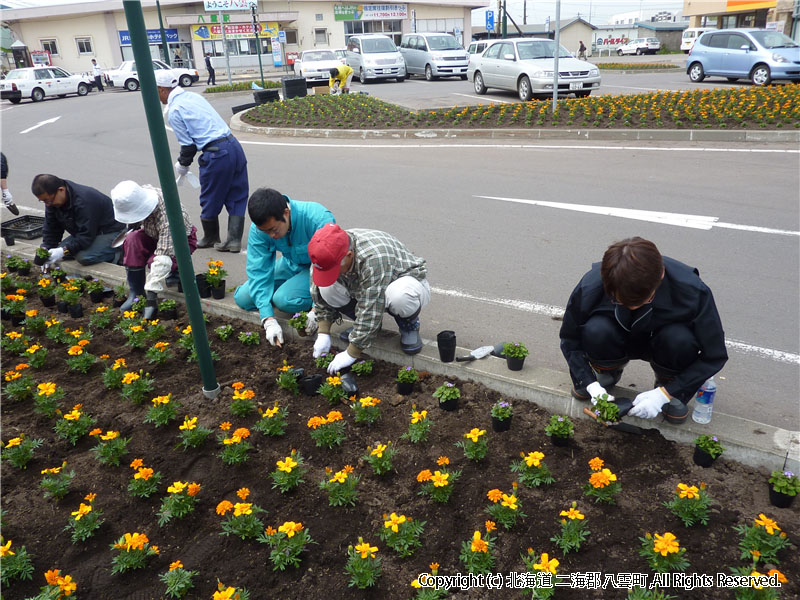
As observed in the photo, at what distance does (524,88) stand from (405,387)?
13666mm

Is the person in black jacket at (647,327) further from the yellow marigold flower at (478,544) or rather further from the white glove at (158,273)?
the white glove at (158,273)

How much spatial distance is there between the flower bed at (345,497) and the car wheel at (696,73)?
18644 millimetres

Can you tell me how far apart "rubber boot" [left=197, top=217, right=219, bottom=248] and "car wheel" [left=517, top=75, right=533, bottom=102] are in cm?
1103

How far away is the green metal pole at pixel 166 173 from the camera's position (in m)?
2.68

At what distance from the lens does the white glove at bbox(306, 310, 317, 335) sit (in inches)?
154

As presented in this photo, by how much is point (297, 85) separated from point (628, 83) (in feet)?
35.8

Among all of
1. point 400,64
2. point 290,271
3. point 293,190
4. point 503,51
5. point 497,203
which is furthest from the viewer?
point 400,64

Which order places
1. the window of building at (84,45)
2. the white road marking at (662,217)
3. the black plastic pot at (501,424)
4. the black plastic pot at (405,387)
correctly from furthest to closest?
the window of building at (84,45) → the white road marking at (662,217) → the black plastic pot at (405,387) → the black plastic pot at (501,424)

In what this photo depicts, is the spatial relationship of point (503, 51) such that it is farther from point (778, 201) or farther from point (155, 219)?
point (155, 219)

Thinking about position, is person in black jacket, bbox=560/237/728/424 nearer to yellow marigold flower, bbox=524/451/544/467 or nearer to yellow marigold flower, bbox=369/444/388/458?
yellow marigold flower, bbox=524/451/544/467

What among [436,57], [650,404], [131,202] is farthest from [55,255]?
[436,57]

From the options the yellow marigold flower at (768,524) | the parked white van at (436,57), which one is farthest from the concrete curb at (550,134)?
the parked white van at (436,57)

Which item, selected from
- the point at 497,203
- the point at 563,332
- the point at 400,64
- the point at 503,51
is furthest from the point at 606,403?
the point at 400,64

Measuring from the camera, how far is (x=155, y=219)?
4.93 metres
